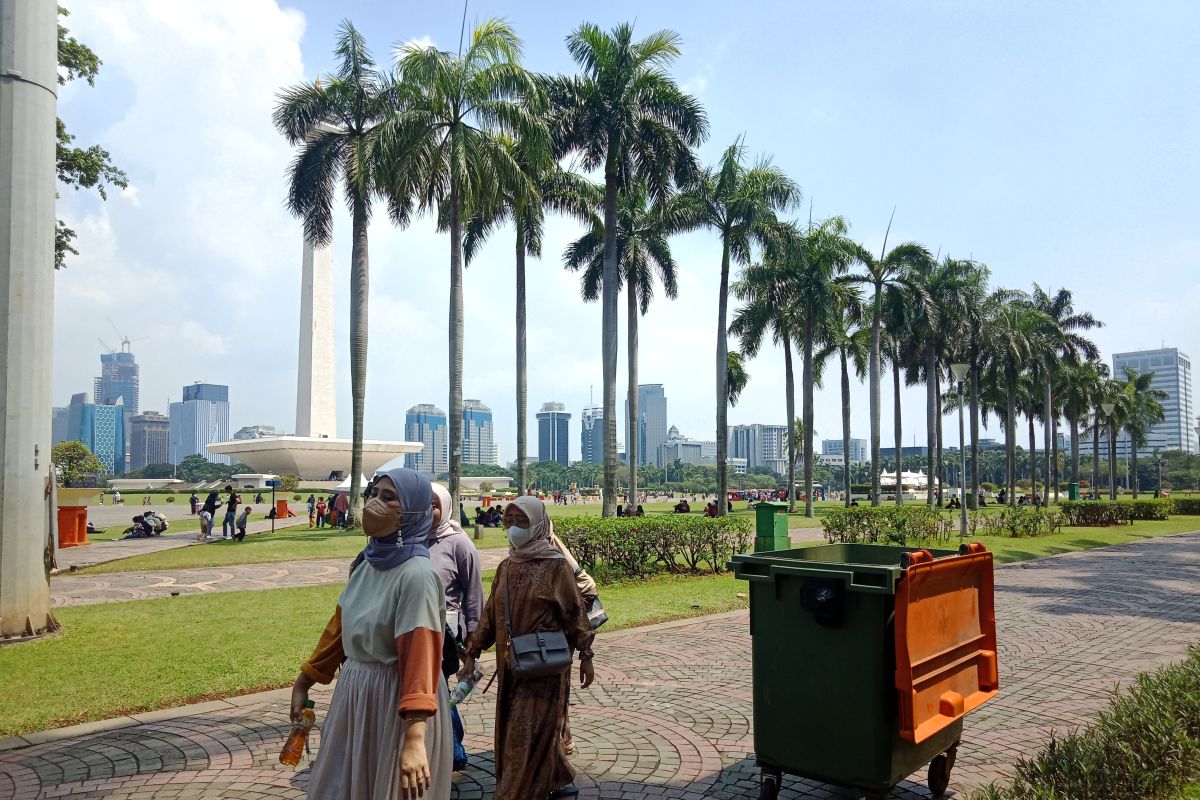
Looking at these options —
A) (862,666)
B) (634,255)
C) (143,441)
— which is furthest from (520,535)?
(143,441)

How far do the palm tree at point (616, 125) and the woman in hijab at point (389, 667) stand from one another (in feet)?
66.5

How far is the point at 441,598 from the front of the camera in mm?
2695

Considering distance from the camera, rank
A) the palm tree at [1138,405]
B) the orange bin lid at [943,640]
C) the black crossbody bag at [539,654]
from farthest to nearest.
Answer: the palm tree at [1138,405], the black crossbody bag at [539,654], the orange bin lid at [943,640]

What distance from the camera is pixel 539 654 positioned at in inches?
149

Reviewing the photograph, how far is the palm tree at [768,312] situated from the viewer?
32906 millimetres

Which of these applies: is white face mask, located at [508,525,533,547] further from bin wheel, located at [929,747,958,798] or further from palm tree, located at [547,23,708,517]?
palm tree, located at [547,23,708,517]

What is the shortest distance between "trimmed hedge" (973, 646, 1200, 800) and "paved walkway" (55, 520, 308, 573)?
52.8 feet

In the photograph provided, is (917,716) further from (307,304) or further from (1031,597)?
(307,304)

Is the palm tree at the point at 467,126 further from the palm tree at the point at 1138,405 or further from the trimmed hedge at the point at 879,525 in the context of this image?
the palm tree at the point at 1138,405

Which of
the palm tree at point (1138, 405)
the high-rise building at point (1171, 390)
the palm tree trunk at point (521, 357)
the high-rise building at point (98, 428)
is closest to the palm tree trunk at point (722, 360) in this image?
the palm tree trunk at point (521, 357)

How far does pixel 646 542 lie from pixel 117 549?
44.9ft

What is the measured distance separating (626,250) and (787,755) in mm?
29584

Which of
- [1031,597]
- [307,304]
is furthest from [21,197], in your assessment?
[307,304]

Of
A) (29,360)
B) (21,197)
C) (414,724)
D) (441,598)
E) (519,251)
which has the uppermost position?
(519,251)
